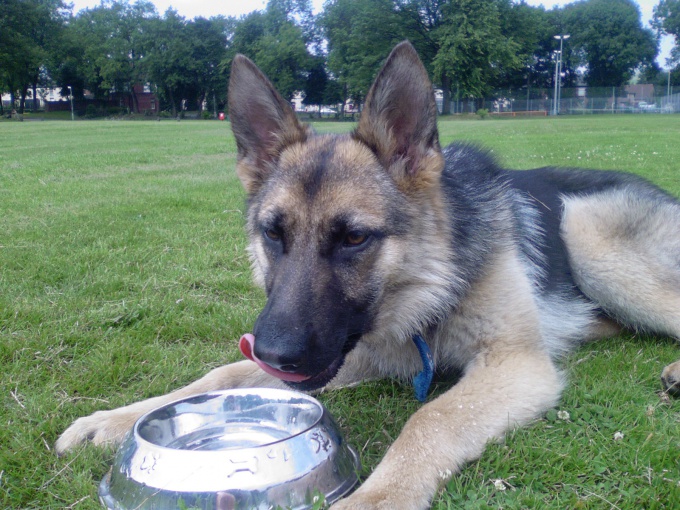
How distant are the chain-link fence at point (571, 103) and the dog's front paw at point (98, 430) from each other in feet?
210

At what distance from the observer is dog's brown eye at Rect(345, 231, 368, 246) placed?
107 inches

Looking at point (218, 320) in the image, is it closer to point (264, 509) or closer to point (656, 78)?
point (264, 509)

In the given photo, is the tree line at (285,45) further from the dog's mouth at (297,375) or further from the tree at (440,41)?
the dog's mouth at (297,375)

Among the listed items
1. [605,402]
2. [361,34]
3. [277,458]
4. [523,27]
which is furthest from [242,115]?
[523,27]

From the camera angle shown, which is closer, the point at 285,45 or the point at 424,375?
the point at 424,375

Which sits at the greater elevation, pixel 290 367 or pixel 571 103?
pixel 571 103

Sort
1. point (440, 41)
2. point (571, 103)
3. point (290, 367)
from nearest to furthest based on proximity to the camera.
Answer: point (290, 367)
point (440, 41)
point (571, 103)

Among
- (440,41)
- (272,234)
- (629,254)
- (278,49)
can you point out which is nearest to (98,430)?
(272,234)

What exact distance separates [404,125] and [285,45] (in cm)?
7745

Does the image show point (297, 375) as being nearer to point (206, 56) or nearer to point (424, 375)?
point (424, 375)

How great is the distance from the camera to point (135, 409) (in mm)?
2822

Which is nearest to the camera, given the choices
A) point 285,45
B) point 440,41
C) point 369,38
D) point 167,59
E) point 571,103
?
point 440,41

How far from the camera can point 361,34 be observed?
62531mm

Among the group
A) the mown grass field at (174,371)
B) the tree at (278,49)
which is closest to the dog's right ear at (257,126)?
the mown grass field at (174,371)
